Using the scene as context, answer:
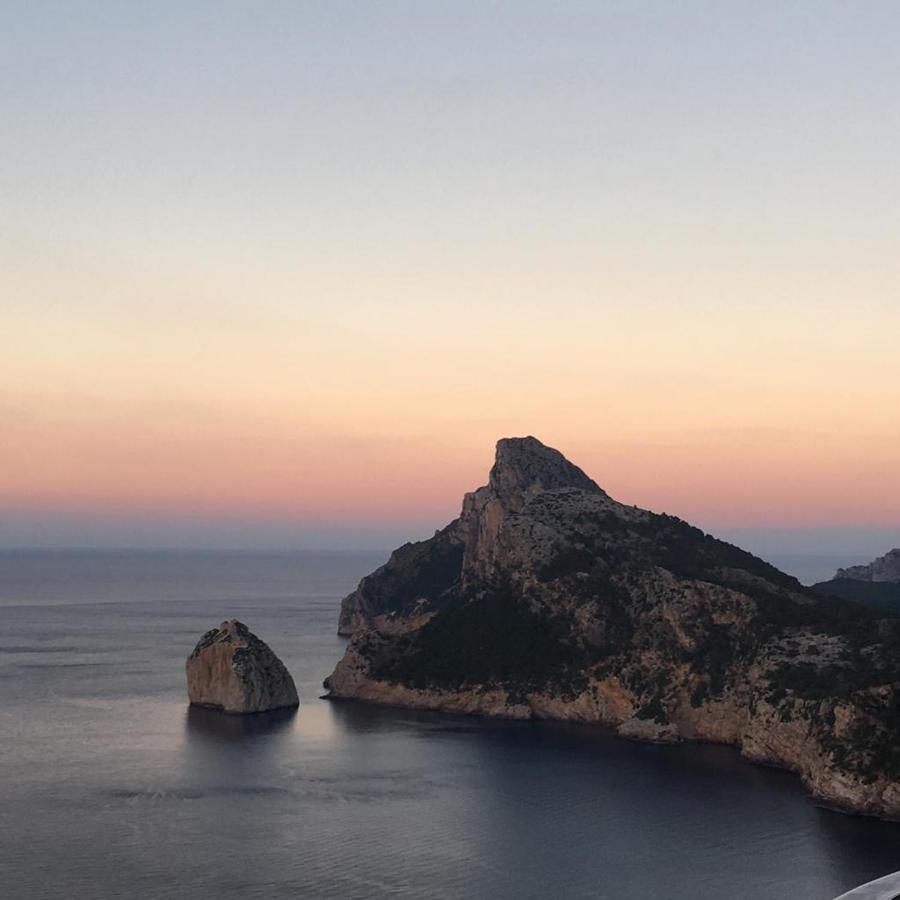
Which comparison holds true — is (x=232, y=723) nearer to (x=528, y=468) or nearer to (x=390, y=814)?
(x=390, y=814)

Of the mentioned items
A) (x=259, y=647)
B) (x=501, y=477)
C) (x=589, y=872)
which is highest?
(x=501, y=477)

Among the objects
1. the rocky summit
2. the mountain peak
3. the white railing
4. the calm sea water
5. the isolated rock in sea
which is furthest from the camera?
the mountain peak

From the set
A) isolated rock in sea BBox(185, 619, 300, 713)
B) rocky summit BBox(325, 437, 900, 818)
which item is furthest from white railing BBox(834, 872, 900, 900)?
isolated rock in sea BBox(185, 619, 300, 713)

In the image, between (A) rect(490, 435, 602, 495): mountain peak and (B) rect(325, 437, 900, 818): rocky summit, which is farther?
(A) rect(490, 435, 602, 495): mountain peak

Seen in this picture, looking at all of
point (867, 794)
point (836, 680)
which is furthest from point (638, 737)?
point (867, 794)

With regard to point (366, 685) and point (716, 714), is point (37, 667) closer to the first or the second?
point (366, 685)

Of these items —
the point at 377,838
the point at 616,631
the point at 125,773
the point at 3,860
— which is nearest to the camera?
the point at 3,860

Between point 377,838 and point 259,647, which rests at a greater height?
point 259,647

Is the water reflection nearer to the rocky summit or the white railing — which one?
the rocky summit
